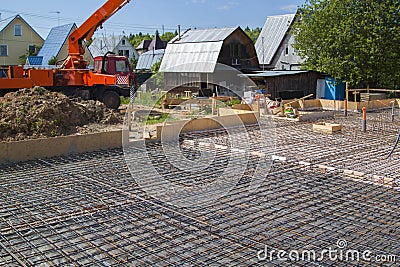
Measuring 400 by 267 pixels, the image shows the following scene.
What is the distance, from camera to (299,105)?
13633mm

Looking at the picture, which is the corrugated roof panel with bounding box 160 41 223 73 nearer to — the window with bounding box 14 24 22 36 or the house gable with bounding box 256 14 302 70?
the house gable with bounding box 256 14 302 70

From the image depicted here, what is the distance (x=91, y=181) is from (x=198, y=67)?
1388 centimetres

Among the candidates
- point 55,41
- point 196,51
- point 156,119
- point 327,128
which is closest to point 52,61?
point 55,41

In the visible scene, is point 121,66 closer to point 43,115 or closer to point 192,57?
point 43,115

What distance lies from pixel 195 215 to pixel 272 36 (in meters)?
21.4

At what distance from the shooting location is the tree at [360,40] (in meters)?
15.2

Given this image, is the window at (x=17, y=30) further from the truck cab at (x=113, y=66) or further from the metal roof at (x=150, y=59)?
the truck cab at (x=113, y=66)

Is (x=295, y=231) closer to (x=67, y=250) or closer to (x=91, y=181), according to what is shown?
(x=67, y=250)

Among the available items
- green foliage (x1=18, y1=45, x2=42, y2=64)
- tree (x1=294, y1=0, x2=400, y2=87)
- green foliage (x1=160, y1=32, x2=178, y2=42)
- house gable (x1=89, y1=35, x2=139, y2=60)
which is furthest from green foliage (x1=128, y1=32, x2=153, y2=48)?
tree (x1=294, y1=0, x2=400, y2=87)

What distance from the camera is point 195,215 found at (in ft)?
15.1

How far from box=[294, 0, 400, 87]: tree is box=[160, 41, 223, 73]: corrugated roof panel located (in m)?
4.78

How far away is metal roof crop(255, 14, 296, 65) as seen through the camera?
24.0 metres

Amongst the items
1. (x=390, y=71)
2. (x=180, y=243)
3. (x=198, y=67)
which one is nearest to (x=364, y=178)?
(x=180, y=243)

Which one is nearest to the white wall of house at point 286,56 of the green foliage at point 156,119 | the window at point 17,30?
the green foliage at point 156,119
